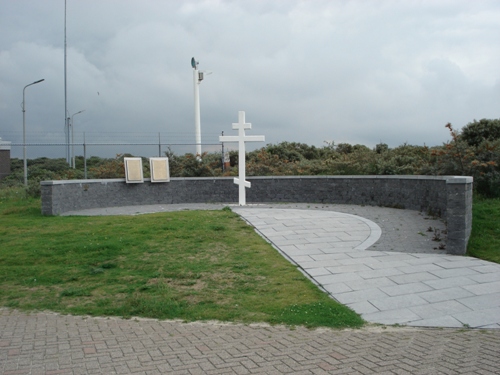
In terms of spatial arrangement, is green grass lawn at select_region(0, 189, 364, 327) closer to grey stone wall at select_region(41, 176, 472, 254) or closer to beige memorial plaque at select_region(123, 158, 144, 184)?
grey stone wall at select_region(41, 176, 472, 254)

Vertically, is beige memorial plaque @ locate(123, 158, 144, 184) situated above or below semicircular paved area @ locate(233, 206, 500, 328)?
above

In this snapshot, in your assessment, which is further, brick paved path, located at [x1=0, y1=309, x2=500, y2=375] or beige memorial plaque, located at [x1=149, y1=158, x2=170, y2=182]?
beige memorial plaque, located at [x1=149, y1=158, x2=170, y2=182]

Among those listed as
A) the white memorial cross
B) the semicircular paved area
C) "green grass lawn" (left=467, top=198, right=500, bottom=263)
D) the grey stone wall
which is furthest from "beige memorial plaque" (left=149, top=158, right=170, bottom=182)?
"green grass lawn" (left=467, top=198, right=500, bottom=263)

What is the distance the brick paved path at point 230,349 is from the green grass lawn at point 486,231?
3.87m

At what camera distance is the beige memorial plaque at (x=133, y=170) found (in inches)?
699

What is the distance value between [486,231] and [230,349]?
289 inches

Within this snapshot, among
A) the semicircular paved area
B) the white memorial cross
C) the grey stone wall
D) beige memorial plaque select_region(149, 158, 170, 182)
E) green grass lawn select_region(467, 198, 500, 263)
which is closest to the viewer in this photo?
the semicircular paved area

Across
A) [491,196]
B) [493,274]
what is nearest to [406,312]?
[493,274]

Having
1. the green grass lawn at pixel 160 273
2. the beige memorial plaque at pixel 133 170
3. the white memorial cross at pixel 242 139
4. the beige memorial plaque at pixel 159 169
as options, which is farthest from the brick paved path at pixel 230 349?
the beige memorial plaque at pixel 159 169

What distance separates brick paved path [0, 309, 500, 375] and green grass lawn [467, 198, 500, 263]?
3.87 m

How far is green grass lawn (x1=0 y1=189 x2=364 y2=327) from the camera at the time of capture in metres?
6.56

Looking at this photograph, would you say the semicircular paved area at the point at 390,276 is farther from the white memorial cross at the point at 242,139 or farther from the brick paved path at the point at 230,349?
the white memorial cross at the point at 242,139

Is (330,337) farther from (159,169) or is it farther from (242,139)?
(159,169)

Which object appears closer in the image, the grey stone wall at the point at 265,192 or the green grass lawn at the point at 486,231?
the green grass lawn at the point at 486,231
